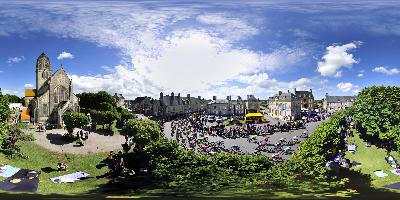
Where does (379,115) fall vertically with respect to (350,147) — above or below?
above

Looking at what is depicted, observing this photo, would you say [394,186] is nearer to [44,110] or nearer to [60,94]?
[60,94]

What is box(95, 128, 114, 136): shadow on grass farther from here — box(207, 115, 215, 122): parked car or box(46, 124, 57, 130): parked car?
box(207, 115, 215, 122): parked car

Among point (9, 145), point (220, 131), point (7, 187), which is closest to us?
point (7, 187)

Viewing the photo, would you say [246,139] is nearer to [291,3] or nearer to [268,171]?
[268,171]

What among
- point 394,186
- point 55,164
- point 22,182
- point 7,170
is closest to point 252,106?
point 394,186

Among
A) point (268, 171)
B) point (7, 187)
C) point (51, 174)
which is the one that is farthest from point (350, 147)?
point (7, 187)

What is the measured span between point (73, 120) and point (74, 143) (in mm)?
550

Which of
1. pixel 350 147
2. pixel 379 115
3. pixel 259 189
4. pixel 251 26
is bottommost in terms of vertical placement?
pixel 259 189

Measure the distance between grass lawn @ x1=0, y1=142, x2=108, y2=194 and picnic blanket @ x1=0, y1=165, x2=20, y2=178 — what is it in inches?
3.7

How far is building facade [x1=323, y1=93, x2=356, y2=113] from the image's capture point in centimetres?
1153

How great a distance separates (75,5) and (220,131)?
458 cm

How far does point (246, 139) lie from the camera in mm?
11562

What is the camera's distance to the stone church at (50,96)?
10.8 meters

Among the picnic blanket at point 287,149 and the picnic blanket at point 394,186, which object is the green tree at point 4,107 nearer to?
the picnic blanket at point 287,149
